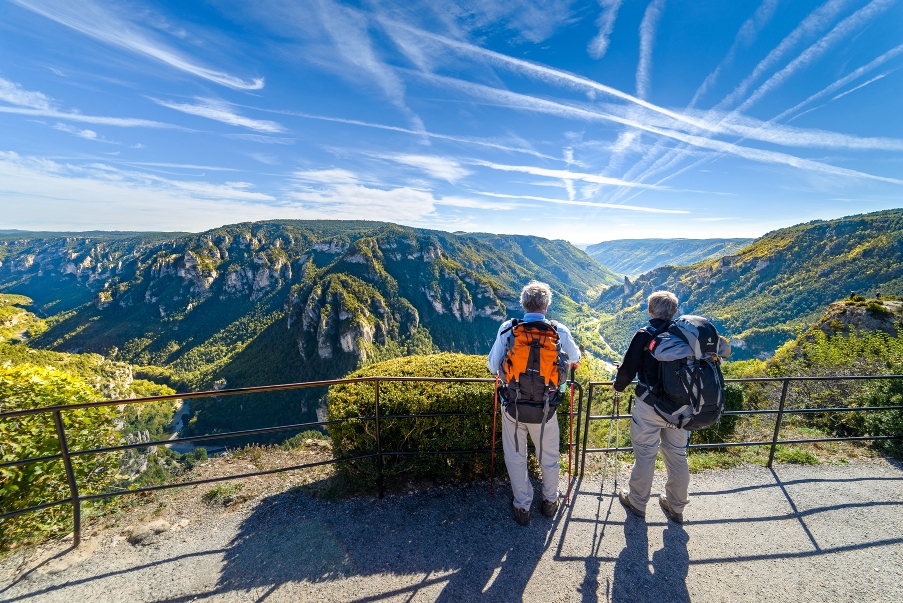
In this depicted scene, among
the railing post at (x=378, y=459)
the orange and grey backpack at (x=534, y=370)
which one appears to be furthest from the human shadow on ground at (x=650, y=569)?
the railing post at (x=378, y=459)

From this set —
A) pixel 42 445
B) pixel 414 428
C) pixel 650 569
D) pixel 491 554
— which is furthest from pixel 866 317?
pixel 42 445

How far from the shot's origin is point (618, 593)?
287 cm

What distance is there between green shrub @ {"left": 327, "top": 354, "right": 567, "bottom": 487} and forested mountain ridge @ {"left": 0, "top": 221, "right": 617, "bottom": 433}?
7571 cm

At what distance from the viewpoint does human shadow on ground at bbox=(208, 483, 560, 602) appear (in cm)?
299

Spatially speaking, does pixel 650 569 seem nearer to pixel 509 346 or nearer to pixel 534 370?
pixel 534 370

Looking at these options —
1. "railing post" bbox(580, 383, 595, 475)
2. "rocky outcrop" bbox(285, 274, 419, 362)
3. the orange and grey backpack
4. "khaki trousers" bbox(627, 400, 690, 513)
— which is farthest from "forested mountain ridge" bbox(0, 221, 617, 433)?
"khaki trousers" bbox(627, 400, 690, 513)

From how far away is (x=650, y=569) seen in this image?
310cm

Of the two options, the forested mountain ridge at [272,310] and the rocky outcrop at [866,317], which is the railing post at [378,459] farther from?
the forested mountain ridge at [272,310]

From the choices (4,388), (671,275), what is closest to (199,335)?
(4,388)

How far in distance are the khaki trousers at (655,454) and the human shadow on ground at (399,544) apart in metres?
1.03

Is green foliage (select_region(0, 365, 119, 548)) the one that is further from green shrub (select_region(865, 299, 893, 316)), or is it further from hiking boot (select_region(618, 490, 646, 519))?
green shrub (select_region(865, 299, 893, 316))

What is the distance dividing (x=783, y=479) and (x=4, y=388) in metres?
9.69

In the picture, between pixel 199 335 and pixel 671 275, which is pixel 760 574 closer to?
pixel 199 335

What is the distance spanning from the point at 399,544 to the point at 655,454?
280 cm
